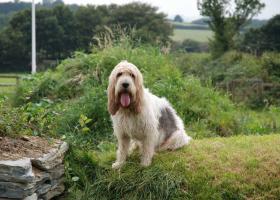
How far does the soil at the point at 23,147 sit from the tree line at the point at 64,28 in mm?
30191

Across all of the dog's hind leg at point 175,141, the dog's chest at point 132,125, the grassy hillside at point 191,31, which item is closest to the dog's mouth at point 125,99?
the dog's chest at point 132,125

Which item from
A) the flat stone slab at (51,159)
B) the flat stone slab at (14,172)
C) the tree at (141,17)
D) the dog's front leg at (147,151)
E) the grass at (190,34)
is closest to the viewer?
the flat stone slab at (14,172)

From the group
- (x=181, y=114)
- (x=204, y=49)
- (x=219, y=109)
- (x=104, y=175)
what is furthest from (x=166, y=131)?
(x=204, y=49)

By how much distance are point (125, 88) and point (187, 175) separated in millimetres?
1656

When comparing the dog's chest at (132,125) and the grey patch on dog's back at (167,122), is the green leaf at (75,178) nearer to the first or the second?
the dog's chest at (132,125)

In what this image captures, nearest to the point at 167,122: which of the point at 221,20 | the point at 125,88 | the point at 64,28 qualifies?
the point at 125,88

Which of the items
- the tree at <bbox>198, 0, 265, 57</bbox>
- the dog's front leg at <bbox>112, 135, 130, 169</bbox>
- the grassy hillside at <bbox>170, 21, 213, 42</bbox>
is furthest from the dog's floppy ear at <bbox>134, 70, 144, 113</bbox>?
the grassy hillside at <bbox>170, 21, 213, 42</bbox>

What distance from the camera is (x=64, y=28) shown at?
136 ft

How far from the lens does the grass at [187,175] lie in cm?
807

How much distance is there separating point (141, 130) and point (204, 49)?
42.4m

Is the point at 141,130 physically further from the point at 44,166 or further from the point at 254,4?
the point at 254,4

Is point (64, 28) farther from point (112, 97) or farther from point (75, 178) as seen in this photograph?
point (112, 97)

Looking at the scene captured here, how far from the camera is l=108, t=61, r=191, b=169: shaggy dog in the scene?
773 cm

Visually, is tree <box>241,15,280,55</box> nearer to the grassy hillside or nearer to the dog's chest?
the grassy hillside
